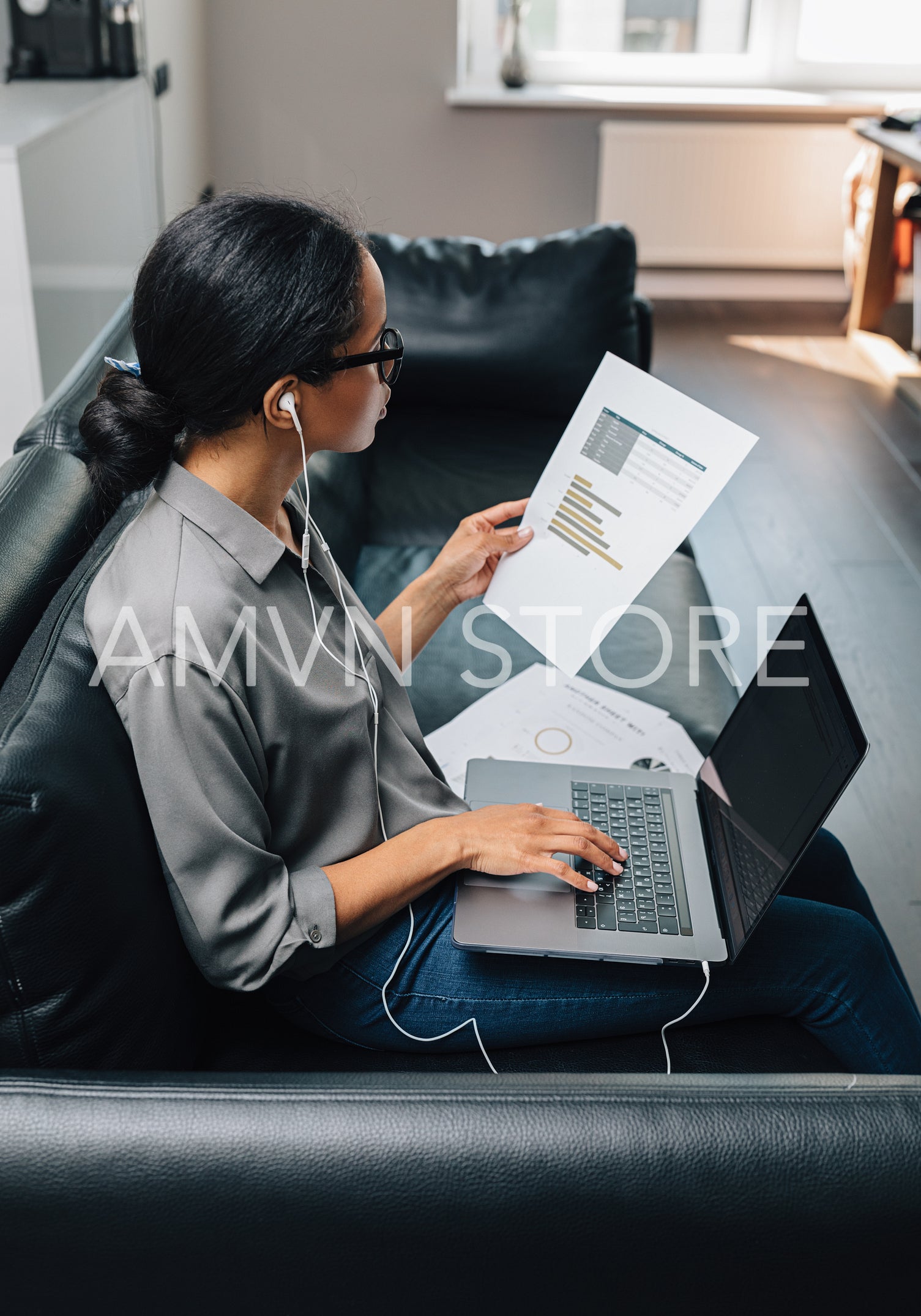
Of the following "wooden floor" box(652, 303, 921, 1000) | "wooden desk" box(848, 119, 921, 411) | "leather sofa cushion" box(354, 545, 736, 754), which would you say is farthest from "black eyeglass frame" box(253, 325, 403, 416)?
"wooden desk" box(848, 119, 921, 411)

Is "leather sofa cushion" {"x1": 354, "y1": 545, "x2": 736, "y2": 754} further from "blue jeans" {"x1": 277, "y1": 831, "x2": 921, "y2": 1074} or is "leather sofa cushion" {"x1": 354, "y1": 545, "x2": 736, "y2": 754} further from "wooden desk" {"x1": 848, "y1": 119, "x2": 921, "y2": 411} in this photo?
"wooden desk" {"x1": 848, "y1": 119, "x2": 921, "y2": 411}

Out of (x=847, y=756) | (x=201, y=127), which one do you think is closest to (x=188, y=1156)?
(x=847, y=756)

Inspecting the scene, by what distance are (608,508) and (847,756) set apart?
1.49 feet

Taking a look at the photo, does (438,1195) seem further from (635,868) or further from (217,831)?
(635,868)

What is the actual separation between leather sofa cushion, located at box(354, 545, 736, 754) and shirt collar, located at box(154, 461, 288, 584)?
620 mm

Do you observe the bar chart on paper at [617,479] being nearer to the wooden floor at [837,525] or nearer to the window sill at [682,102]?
the wooden floor at [837,525]

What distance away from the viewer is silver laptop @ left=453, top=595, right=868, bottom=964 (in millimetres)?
1019

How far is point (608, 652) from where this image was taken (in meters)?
1.80

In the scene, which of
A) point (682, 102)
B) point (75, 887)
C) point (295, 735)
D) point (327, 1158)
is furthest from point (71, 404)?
point (682, 102)

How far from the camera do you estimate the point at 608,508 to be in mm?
1289

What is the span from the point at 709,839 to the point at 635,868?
0.36ft

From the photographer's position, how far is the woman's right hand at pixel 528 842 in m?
1.05

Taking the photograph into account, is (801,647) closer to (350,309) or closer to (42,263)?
(350,309)

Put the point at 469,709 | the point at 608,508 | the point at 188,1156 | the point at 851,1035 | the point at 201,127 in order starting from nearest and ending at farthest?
the point at 188,1156 → the point at 851,1035 → the point at 608,508 → the point at 469,709 → the point at 201,127
